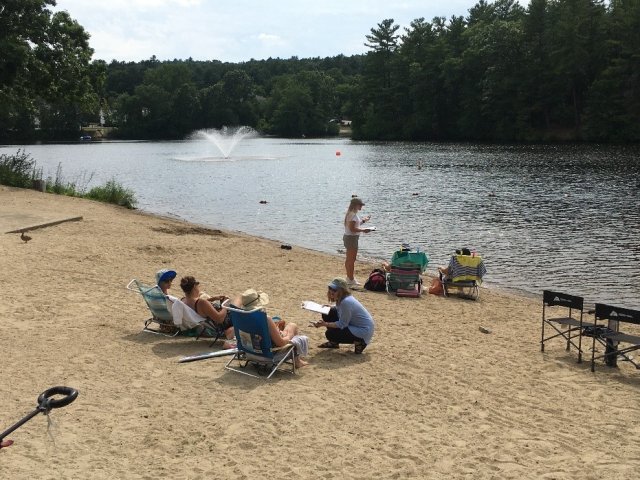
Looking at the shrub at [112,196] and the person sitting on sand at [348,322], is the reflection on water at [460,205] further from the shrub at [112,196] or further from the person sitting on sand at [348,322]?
the person sitting on sand at [348,322]

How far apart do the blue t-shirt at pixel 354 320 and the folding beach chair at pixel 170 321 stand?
1.78m

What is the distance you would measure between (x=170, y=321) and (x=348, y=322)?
271 centimetres

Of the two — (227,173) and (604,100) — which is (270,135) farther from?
(227,173)

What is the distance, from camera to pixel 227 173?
5597cm

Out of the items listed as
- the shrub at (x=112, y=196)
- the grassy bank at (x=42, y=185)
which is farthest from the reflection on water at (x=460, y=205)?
the grassy bank at (x=42, y=185)

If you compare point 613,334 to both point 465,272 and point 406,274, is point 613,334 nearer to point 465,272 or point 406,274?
point 465,272

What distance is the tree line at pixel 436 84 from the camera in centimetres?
3097

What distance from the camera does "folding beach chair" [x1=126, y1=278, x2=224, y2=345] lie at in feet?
33.0

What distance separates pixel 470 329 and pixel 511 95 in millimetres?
90246

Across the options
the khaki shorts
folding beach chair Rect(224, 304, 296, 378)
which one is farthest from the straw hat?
the khaki shorts

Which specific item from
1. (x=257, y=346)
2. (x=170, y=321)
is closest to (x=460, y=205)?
(x=170, y=321)

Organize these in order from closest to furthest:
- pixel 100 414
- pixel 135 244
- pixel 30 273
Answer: pixel 100 414, pixel 30 273, pixel 135 244

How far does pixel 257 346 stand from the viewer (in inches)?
337

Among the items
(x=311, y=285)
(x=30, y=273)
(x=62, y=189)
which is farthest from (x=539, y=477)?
(x=62, y=189)
